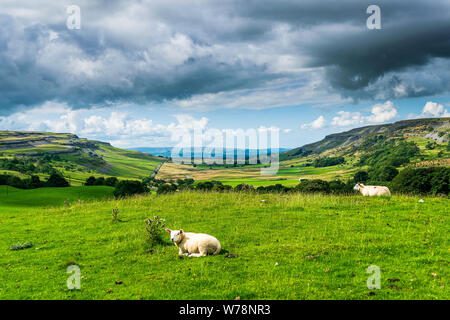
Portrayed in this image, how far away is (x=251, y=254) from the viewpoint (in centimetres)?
1264

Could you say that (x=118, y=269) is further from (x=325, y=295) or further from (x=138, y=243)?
(x=325, y=295)

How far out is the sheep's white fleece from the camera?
12.6 m

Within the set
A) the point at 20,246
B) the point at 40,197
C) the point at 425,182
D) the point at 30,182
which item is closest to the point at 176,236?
the point at 20,246

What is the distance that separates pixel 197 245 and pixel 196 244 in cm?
6

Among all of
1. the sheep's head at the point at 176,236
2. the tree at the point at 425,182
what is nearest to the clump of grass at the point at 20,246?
the sheep's head at the point at 176,236

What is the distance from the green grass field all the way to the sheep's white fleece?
46cm

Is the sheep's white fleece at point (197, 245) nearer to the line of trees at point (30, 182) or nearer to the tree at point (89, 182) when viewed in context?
the line of trees at point (30, 182)

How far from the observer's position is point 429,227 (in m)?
16.0
